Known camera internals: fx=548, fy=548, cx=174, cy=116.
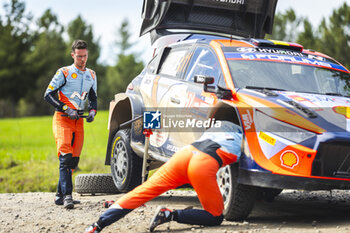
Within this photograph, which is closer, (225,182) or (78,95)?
(225,182)

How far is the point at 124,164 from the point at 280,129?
130 inches

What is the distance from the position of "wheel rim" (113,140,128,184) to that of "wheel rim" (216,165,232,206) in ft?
7.49

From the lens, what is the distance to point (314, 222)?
5.81 metres

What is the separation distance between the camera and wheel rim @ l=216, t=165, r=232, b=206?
18.9 feet

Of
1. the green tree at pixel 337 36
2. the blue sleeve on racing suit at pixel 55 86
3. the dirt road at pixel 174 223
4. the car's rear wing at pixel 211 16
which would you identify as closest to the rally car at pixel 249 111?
the dirt road at pixel 174 223

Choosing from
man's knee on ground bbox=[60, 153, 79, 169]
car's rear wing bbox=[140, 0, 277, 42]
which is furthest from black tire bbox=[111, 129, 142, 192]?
car's rear wing bbox=[140, 0, 277, 42]

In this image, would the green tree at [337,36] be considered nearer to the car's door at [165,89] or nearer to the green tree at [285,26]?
the green tree at [285,26]

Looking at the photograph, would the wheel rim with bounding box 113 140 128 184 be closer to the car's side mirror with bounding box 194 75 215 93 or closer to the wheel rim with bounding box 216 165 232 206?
the wheel rim with bounding box 216 165 232 206

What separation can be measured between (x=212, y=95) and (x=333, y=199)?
3.32 meters

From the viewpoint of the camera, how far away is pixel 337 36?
126 ft

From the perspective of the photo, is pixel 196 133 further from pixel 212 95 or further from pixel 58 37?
pixel 58 37

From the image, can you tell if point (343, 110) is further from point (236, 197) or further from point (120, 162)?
point (120, 162)

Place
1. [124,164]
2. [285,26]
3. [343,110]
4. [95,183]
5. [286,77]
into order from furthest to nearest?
[285,26]
[95,183]
[124,164]
[286,77]
[343,110]

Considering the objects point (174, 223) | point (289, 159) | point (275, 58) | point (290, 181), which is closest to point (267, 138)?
point (289, 159)
